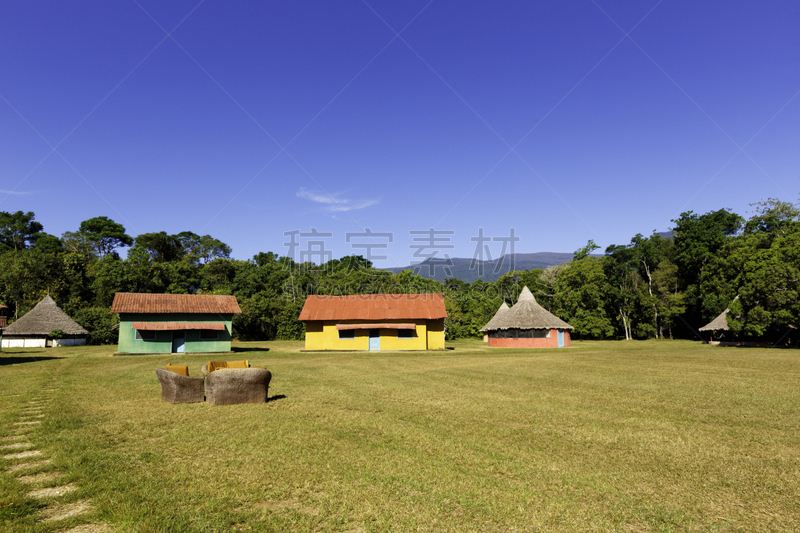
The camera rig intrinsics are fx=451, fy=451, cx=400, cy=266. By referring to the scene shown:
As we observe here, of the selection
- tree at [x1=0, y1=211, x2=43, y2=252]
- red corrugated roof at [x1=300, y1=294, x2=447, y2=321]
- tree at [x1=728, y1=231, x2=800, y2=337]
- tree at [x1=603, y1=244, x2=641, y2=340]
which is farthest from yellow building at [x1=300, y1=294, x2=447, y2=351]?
tree at [x1=0, y1=211, x2=43, y2=252]

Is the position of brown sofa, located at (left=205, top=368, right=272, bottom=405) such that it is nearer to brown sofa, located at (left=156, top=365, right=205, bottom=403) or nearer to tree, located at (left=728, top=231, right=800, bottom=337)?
brown sofa, located at (left=156, top=365, right=205, bottom=403)

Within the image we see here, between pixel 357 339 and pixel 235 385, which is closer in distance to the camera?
pixel 235 385

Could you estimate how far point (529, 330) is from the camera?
43156 millimetres

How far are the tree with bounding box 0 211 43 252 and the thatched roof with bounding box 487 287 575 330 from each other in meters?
72.6

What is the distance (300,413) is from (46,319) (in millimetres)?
42889

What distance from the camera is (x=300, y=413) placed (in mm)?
9445

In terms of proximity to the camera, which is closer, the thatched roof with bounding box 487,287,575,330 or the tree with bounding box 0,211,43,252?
the thatched roof with bounding box 487,287,575,330

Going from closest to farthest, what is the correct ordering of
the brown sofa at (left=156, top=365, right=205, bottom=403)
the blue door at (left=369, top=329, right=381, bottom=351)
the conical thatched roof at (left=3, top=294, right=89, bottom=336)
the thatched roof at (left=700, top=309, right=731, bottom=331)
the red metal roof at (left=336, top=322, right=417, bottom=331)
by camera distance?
the brown sofa at (left=156, top=365, right=205, bottom=403)
the red metal roof at (left=336, top=322, right=417, bottom=331)
the blue door at (left=369, top=329, right=381, bottom=351)
the conical thatched roof at (left=3, top=294, right=89, bottom=336)
the thatched roof at (left=700, top=309, right=731, bottom=331)

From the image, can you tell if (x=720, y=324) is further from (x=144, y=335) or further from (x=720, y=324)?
(x=144, y=335)

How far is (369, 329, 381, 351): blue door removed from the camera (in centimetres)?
3625

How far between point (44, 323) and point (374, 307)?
97.1 feet

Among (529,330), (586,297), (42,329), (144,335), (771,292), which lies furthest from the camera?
(586,297)

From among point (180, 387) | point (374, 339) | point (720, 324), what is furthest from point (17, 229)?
point (720, 324)

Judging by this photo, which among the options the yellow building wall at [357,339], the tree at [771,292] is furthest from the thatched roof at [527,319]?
the tree at [771,292]
